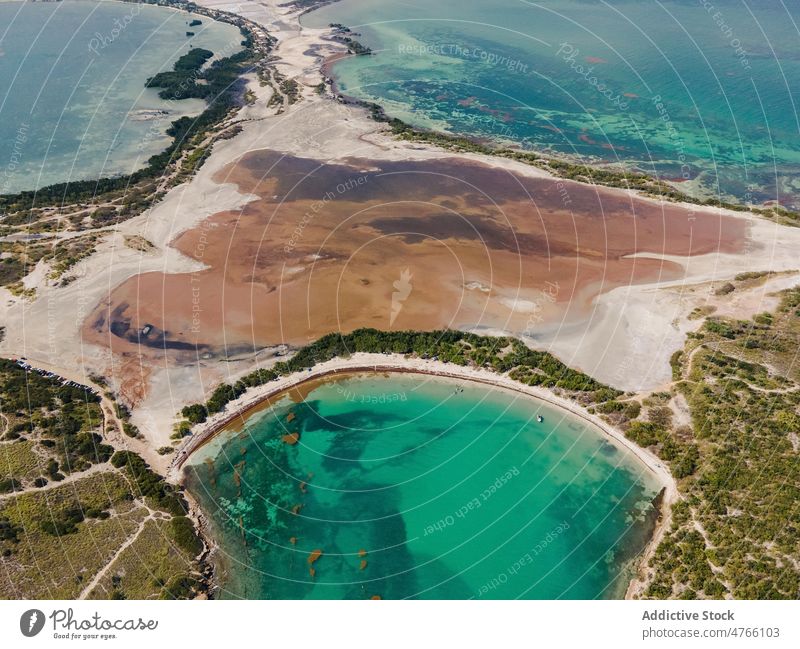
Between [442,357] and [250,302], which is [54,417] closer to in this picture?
[250,302]

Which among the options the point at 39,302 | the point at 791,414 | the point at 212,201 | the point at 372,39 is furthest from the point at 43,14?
the point at 791,414

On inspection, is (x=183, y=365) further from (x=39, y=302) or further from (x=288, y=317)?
(x=39, y=302)

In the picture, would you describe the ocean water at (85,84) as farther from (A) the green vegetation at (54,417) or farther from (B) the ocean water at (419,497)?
(B) the ocean water at (419,497)

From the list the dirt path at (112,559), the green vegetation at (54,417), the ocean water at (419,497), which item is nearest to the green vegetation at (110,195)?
the green vegetation at (54,417)

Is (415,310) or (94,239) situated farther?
(94,239)

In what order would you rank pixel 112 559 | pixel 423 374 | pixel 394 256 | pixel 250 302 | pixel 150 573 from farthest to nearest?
pixel 394 256 < pixel 250 302 < pixel 423 374 < pixel 112 559 < pixel 150 573

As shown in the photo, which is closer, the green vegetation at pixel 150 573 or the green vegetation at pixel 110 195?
the green vegetation at pixel 150 573

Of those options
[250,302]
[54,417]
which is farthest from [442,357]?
[54,417]
